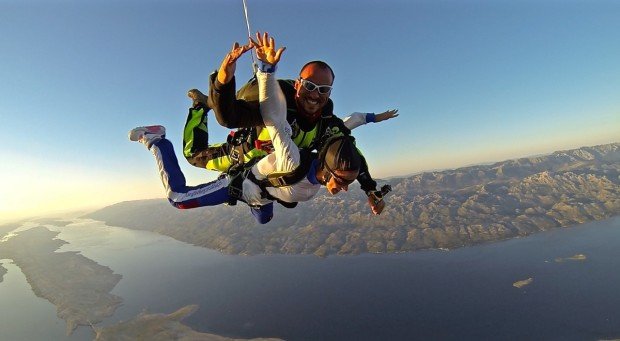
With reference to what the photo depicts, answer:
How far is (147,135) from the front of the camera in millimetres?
5055

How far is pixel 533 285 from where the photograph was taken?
8225 centimetres

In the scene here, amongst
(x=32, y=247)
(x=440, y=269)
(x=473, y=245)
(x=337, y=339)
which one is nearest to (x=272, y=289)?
(x=337, y=339)

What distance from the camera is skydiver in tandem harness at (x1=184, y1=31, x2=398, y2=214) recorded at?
2.68 meters

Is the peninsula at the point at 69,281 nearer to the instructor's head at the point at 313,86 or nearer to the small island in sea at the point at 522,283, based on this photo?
the small island in sea at the point at 522,283

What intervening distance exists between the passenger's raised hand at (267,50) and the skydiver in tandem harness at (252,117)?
0.34 ft

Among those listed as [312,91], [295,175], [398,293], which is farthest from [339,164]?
[398,293]

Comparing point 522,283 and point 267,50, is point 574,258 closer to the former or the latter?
point 522,283

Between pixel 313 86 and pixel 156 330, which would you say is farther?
pixel 156 330

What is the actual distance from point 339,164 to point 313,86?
2.96 feet

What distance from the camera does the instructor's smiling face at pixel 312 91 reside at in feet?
11.5

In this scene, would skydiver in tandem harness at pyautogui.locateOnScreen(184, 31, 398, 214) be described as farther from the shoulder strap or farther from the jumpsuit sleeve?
the shoulder strap

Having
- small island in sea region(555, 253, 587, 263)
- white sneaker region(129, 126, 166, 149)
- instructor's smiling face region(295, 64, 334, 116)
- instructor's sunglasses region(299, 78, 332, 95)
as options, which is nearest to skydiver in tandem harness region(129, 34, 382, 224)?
white sneaker region(129, 126, 166, 149)

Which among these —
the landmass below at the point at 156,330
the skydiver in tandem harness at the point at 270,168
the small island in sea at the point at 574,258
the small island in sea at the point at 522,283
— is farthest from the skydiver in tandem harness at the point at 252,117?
the small island in sea at the point at 574,258

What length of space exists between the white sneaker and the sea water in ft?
246
